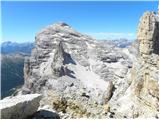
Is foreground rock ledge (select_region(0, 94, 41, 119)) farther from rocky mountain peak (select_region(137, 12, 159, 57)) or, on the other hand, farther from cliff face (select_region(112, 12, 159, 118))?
rocky mountain peak (select_region(137, 12, 159, 57))

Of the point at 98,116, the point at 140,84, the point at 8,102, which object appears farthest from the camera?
the point at 140,84

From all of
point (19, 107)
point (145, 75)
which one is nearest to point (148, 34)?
point (145, 75)

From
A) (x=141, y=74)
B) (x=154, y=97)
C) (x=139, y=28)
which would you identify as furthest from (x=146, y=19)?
(x=154, y=97)

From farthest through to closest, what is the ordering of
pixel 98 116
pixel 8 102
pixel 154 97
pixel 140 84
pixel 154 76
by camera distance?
pixel 140 84 < pixel 154 76 < pixel 154 97 < pixel 98 116 < pixel 8 102

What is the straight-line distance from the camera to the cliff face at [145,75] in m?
51.9

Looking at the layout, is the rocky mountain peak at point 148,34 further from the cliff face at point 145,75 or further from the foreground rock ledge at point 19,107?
the foreground rock ledge at point 19,107

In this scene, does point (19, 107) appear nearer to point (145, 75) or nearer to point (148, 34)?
point (145, 75)

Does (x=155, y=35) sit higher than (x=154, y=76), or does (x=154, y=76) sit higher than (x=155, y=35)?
(x=155, y=35)

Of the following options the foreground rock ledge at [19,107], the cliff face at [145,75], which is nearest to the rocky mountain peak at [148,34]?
the cliff face at [145,75]

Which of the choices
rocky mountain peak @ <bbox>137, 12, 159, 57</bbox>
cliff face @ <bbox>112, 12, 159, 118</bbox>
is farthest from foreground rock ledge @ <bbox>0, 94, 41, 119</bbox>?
rocky mountain peak @ <bbox>137, 12, 159, 57</bbox>

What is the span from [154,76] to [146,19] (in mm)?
24657

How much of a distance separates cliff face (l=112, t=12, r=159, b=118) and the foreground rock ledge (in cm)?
2530

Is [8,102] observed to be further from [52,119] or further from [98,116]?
[98,116]

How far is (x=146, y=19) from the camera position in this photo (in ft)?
263
